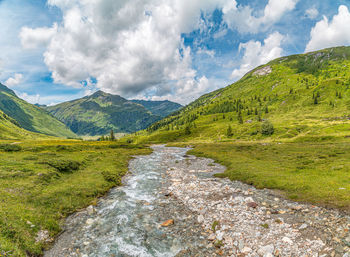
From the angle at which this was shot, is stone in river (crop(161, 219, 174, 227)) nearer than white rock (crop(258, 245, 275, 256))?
No

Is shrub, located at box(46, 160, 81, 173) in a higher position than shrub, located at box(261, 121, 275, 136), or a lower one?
higher

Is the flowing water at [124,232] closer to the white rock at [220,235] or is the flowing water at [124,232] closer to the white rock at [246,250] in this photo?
the white rock at [220,235]

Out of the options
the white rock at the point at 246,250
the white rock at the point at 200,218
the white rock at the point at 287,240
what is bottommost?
the white rock at the point at 200,218

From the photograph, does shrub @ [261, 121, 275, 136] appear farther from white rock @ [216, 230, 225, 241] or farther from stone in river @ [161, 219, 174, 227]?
stone in river @ [161, 219, 174, 227]

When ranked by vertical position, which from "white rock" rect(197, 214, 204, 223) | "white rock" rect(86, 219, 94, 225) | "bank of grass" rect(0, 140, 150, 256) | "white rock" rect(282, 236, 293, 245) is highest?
"bank of grass" rect(0, 140, 150, 256)

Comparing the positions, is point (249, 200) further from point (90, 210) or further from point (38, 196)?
point (38, 196)

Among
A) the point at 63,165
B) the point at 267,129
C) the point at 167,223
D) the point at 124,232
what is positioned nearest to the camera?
the point at 124,232

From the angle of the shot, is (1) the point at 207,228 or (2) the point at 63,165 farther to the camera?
(2) the point at 63,165

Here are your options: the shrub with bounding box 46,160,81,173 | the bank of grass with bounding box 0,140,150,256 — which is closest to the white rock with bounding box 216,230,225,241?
the bank of grass with bounding box 0,140,150,256

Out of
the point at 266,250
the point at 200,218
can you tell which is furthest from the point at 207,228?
the point at 266,250

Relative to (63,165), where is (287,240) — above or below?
below

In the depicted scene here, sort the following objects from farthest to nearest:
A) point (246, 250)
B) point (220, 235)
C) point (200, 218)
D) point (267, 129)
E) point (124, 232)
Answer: point (267, 129), point (200, 218), point (124, 232), point (220, 235), point (246, 250)

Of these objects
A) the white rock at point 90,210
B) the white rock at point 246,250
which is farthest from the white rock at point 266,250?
the white rock at point 90,210

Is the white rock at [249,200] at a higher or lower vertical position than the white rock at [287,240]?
lower
